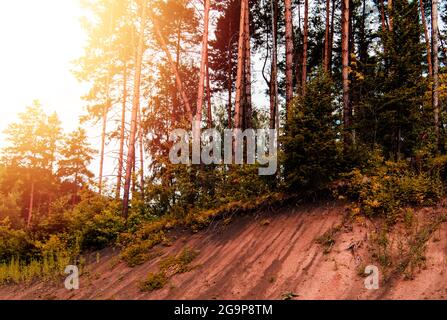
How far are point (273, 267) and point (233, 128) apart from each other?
24.9 ft

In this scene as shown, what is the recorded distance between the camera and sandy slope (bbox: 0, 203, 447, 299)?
6898mm

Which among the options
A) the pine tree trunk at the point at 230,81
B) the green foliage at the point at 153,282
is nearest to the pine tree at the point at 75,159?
the pine tree trunk at the point at 230,81

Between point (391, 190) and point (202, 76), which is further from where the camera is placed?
point (202, 76)

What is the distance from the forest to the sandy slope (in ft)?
1.78

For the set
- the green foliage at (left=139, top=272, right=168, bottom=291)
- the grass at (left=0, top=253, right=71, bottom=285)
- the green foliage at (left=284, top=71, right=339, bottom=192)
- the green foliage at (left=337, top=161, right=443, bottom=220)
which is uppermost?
the green foliage at (left=284, top=71, right=339, bottom=192)

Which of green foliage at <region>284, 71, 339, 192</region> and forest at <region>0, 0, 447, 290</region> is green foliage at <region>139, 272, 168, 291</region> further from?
green foliage at <region>284, 71, 339, 192</region>

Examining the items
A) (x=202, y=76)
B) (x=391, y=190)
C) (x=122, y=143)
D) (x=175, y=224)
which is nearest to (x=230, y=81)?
(x=122, y=143)

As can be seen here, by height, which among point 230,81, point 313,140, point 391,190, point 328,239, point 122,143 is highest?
point 230,81

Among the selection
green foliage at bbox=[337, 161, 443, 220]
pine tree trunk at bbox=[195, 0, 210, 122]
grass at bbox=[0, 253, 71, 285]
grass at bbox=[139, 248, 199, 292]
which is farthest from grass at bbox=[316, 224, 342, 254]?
grass at bbox=[0, 253, 71, 285]

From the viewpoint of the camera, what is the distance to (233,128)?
1491cm

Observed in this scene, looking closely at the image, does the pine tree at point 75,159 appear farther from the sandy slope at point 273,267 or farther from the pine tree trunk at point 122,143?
the sandy slope at point 273,267

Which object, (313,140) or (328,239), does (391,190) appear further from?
(313,140)

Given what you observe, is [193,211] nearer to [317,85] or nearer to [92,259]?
[92,259]
